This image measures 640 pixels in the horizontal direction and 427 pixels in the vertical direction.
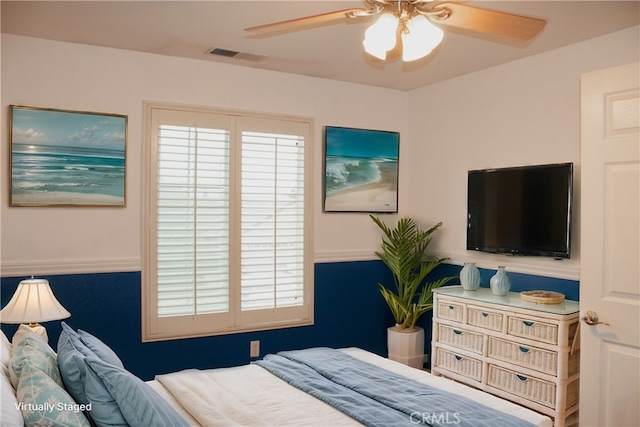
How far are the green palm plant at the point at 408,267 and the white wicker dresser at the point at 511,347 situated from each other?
48 cm

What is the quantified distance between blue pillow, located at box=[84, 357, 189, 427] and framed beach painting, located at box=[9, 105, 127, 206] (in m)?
2.11

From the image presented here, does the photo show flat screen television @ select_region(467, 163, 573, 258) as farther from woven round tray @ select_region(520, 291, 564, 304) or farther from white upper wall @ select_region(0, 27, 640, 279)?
woven round tray @ select_region(520, 291, 564, 304)

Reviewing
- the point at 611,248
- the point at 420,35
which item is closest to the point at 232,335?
the point at 611,248

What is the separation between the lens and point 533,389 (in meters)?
3.42

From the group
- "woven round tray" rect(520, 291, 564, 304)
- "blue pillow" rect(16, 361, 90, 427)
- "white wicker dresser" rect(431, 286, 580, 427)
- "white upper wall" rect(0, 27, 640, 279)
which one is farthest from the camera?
"white upper wall" rect(0, 27, 640, 279)

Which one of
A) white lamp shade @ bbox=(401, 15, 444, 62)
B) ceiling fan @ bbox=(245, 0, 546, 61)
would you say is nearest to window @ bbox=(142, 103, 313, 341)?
ceiling fan @ bbox=(245, 0, 546, 61)

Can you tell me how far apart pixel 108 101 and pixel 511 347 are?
3248 mm

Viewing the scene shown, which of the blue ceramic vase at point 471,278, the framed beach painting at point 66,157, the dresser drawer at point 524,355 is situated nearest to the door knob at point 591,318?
the dresser drawer at point 524,355

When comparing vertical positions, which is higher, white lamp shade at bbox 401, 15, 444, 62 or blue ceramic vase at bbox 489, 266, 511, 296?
white lamp shade at bbox 401, 15, 444, 62

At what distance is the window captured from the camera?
3.99 m

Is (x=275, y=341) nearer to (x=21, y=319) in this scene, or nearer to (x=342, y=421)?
(x=21, y=319)

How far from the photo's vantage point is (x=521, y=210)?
3867mm

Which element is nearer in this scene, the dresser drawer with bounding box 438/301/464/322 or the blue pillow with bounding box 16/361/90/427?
the blue pillow with bounding box 16/361/90/427

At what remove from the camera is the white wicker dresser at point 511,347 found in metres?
3.28
